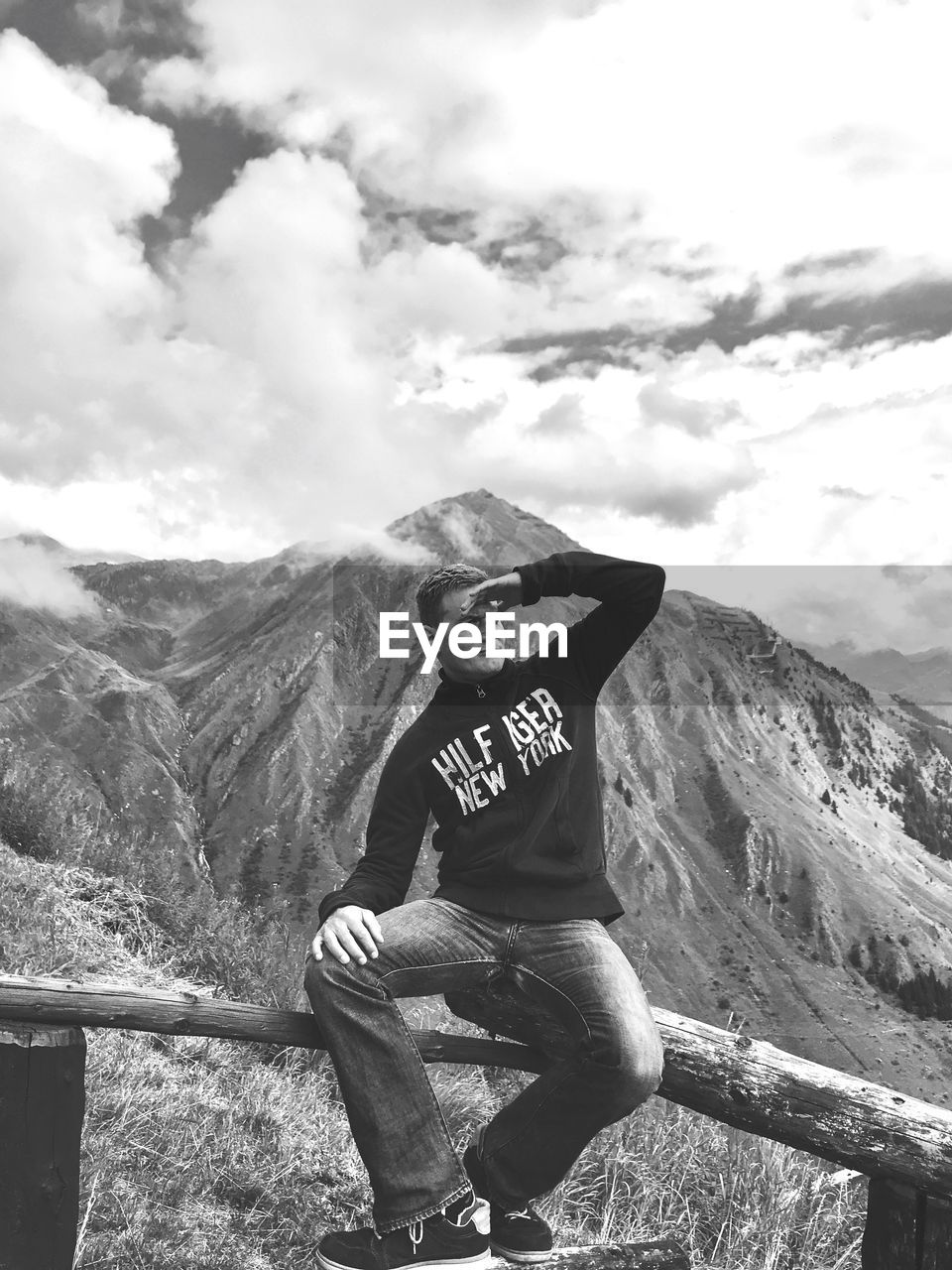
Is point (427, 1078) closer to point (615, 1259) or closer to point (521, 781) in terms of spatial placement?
point (615, 1259)

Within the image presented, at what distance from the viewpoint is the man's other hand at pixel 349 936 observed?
3205 mm

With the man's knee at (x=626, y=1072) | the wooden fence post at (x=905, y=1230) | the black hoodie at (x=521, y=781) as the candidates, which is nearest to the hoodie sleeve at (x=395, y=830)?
the black hoodie at (x=521, y=781)

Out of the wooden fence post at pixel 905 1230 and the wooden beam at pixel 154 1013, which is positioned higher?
the wooden beam at pixel 154 1013

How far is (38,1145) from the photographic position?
287cm

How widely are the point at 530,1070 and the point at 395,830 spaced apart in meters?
1.02

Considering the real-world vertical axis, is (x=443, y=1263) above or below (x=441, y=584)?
below

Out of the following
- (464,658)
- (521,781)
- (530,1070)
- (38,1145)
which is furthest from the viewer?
(464,658)

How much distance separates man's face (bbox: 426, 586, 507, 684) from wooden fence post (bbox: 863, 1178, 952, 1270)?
7.38 feet

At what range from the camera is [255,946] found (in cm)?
728

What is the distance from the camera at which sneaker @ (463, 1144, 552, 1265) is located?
305 cm

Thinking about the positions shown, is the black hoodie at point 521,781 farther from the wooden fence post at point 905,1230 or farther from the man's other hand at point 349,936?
the wooden fence post at point 905,1230

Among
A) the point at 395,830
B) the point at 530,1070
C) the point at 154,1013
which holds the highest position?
the point at 395,830

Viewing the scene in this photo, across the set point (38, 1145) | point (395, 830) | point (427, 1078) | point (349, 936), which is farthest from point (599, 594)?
point (38, 1145)

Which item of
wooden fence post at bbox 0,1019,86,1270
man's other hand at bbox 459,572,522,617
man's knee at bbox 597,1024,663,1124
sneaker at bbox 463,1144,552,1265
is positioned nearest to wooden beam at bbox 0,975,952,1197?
wooden fence post at bbox 0,1019,86,1270
